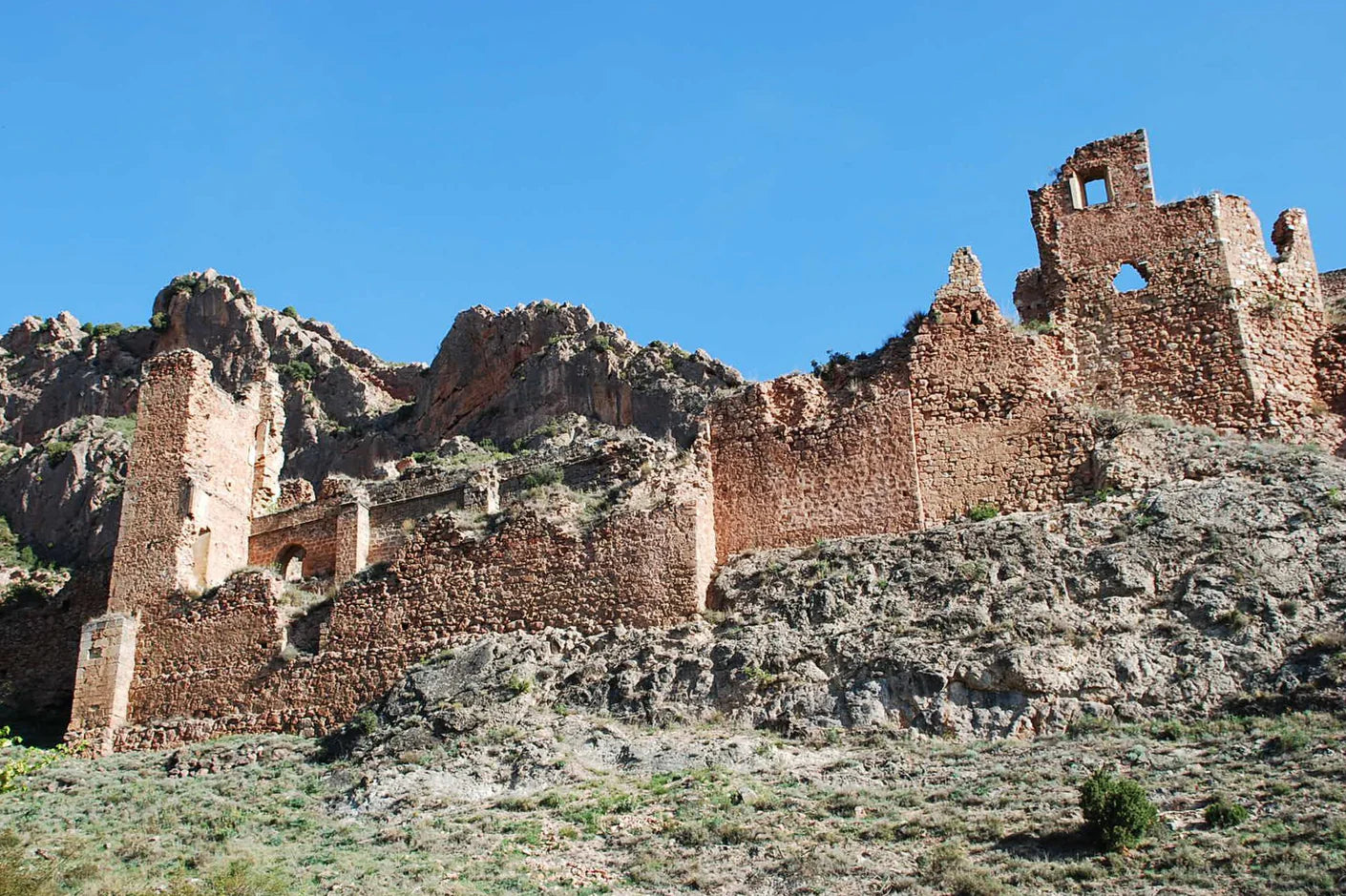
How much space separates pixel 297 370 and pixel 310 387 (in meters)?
0.73

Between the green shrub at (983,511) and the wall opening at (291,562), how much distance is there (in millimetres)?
12967

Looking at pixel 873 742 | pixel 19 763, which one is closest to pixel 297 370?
pixel 19 763

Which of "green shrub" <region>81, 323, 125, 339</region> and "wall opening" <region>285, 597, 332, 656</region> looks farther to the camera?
"green shrub" <region>81, 323, 125, 339</region>

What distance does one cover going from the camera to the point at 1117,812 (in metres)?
14.7

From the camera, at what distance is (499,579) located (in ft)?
78.5

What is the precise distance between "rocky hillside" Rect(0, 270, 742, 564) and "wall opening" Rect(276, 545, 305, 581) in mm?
6366

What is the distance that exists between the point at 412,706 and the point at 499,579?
2717 millimetres

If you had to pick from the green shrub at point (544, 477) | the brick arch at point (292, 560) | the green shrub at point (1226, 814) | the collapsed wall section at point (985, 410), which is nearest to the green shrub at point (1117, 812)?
the green shrub at point (1226, 814)

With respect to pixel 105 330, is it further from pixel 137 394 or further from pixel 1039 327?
pixel 1039 327

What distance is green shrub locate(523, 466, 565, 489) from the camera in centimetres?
2656

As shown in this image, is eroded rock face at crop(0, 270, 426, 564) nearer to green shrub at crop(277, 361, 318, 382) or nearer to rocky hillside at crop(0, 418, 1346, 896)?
green shrub at crop(277, 361, 318, 382)

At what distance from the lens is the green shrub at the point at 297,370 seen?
50.6 meters

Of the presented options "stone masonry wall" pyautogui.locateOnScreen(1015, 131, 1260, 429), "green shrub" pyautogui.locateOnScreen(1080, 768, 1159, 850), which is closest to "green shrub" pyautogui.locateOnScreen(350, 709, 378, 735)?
"green shrub" pyautogui.locateOnScreen(1080, 768, 1159, 850)

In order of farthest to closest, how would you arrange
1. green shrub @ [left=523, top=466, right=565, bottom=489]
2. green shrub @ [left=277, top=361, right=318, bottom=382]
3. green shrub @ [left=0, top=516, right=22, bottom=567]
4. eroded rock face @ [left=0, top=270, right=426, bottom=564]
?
green shrub @ [left=277, top=361, right=318, bottom=382]
eroded rock face @ [left=0, top=270, right=426, bottom=564]
green shrub @ [left=0, top=516, right=22, bottom=567]
green shrub @ [left=523, top=466, right=565, bottom=489]
